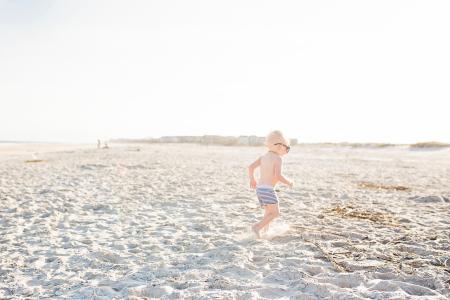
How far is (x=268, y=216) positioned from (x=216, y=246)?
0.87 meters

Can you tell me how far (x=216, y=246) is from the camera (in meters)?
5.08

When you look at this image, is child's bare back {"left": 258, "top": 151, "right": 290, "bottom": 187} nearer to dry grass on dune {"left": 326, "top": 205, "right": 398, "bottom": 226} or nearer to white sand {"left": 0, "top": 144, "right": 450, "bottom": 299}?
white sand {"left": 0, "top": 144, "right": 450, "bottom": 299}

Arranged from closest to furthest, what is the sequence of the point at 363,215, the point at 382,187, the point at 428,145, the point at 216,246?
1. the point at 216,246
2. the point at 363,215
3. the point at 382,187
4. the point at 428,145

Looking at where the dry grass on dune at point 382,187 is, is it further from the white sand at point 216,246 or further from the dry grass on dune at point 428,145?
the dry grass on dune at point 428,145

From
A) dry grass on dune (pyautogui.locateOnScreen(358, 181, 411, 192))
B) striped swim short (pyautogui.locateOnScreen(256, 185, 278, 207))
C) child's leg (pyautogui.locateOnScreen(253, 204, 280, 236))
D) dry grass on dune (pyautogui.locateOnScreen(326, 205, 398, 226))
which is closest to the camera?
child's leg (pyautogui.locateOnScreen(253, 204, 280, 236))

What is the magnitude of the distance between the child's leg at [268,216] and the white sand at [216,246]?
0.18 metres

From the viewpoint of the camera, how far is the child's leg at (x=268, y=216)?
5379 mm

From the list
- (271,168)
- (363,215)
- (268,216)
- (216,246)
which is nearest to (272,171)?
(271,168)

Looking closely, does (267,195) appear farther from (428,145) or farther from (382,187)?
(428,145)

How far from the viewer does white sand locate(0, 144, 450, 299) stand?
3715 millimetres

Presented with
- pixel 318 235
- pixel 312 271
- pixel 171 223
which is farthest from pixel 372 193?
pixel 312 271

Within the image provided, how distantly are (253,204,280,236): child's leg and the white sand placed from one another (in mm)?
176

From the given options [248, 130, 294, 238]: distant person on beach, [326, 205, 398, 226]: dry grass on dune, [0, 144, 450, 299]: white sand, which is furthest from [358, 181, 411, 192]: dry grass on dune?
[248, 130, 294, 238]: distant person on beach

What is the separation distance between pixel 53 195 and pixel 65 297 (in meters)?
5.65
